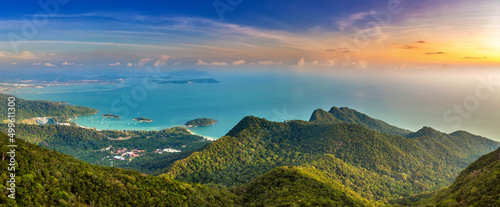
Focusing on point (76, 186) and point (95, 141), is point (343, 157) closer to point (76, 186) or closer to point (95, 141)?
point (76, 186)

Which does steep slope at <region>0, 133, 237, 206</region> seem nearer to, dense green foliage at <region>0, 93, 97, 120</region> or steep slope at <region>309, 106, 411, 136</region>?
steep slope at <region>309, 106, 411, 136</region>

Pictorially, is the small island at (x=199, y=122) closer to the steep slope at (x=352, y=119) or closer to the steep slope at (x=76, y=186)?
the steep slope at (x=352, y=119)

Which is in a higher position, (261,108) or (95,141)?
(261,108)

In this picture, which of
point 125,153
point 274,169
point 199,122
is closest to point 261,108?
point 199,122

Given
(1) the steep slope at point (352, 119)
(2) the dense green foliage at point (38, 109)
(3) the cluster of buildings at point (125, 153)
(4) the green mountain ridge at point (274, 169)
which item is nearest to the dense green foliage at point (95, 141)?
(4) the green mountain ridge at point (274, 169)

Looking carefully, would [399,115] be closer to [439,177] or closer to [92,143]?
[439,177]

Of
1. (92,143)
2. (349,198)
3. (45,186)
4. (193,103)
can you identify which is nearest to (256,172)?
(349,198)
